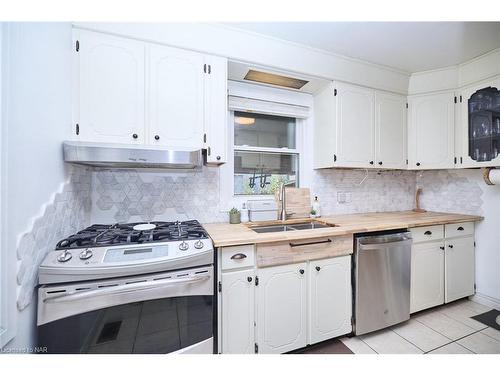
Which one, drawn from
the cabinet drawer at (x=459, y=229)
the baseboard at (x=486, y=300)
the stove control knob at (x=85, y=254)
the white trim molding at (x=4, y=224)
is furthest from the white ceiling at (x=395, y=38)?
the baseboard at (x=486, y=300)

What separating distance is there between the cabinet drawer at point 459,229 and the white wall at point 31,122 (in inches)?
123

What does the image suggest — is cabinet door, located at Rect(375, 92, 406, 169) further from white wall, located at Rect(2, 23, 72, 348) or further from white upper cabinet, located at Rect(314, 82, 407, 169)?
white wall, located at Rect(2, 23, 72, 348)

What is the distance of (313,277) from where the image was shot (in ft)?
5.09

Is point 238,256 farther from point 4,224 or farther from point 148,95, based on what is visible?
point 148,95

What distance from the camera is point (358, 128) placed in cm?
213

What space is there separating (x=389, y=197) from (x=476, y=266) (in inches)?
42.2

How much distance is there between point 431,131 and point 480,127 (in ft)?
1.21

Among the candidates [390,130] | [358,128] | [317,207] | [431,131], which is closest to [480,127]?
[431,131]

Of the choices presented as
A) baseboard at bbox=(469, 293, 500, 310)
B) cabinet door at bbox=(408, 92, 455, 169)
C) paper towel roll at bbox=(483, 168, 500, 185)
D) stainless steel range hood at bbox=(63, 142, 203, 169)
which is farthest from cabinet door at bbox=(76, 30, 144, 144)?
baseboard at bbox=(469, 293, 500, 310)

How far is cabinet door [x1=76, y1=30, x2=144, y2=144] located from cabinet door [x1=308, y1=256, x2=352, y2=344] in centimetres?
162

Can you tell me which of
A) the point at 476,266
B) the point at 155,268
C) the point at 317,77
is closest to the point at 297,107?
the point at 317,77

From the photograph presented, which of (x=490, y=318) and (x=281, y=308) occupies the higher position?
(x=281, y=308)

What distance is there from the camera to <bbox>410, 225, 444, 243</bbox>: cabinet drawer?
1.94 m

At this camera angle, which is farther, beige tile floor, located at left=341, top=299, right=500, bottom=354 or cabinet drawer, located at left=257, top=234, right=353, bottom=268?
beige tile floor, located at left=341, top=299, right=500, bottom=354
